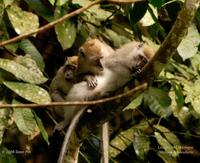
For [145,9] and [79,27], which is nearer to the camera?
[145,9]

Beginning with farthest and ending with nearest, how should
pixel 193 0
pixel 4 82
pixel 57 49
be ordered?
1. pixel 57 49
2. pixel 4 82
3. pixel 193 0

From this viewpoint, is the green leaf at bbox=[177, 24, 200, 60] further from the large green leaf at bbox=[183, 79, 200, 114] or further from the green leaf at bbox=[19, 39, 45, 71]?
the green leaf at bbox=[19, 39, 45, 71]

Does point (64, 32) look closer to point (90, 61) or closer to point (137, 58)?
point (90, 61)

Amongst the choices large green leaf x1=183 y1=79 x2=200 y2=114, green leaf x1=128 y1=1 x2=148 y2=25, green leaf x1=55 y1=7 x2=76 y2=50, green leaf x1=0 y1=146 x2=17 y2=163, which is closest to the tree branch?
green leaf x1=0 y1=146 x2=17 y2=163

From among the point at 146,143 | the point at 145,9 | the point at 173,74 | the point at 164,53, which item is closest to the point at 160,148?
the point at 146,143

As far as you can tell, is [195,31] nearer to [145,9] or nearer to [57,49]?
[145,9]

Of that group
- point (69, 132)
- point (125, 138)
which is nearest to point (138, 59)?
point (69, 132)
